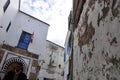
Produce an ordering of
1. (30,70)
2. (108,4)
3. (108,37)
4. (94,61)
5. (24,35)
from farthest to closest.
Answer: (24,35), (30,70), (94,61), (108,4), (108,37)

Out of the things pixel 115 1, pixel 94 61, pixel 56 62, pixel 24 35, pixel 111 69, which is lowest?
pixel 111 69

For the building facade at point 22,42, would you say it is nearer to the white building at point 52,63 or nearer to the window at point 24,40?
the window at point 24,40

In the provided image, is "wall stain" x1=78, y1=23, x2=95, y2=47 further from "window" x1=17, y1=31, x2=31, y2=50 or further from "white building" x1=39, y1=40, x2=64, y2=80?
"white building" x1=39, y1=40, x2=64, y2=80

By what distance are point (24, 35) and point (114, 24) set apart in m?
10.8

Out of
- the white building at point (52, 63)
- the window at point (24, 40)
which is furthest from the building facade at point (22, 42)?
the white building at point (52, 63)

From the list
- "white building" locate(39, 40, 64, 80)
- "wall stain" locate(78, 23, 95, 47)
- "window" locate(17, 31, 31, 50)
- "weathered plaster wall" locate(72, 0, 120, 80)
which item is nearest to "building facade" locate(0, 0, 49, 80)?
"window" locate(17, 31, 31, 50)

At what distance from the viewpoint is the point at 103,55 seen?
6.60 ft

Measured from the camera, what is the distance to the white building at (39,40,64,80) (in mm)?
16780

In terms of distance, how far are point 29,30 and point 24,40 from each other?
1.21 metres

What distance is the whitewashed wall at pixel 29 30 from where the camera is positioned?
11.0 meters

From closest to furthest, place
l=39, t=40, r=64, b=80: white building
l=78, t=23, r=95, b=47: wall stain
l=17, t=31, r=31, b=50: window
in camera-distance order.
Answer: l=78, t=23, r=95, b=47: wall stain → l=17, t=31, r=31, b=50: window → l=39, t=40, r=64, b=80: white building

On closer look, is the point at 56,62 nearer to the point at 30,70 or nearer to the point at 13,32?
the point at 30,70

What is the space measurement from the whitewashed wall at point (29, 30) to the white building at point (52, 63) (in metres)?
4.62

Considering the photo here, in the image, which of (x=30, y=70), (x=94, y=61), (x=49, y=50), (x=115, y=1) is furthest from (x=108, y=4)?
(x=49, y=50)
